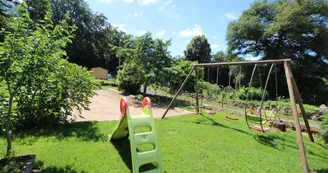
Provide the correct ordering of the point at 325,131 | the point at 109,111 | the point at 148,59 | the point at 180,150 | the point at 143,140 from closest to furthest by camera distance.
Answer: the point at 143,140 → the point at 325,131 → the point at 180,150 → the point at 109,111 → the point at 148,59

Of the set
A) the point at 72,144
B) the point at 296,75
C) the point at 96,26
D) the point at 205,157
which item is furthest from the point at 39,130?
the point at 96,26

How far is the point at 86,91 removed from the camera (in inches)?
219

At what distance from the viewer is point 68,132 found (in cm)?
464

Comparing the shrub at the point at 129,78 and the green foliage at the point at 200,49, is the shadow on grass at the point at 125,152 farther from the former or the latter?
the green foliage at the point at 200,49

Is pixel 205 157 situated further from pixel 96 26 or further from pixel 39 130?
pixel 96 26

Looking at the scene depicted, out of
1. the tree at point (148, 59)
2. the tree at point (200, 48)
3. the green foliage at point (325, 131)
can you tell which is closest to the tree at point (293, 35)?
the tree at point (200, 48)

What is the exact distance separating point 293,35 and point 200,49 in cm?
1621

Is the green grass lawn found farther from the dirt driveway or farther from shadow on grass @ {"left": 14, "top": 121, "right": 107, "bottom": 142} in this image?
the dirt driveway

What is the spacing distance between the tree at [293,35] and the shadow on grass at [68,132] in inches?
767

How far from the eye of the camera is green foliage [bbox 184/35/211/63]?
32250mm

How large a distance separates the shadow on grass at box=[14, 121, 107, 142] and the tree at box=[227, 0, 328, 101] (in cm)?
1947

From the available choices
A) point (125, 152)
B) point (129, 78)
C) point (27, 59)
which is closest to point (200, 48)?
point (129, 78)

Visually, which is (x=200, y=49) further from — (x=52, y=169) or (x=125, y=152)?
(x=52, y=169)

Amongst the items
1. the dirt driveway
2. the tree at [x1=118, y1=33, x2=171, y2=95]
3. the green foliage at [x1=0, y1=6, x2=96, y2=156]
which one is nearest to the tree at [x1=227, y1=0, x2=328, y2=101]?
the tree at [x1=118, y1=33, x2=171, y2=95]
